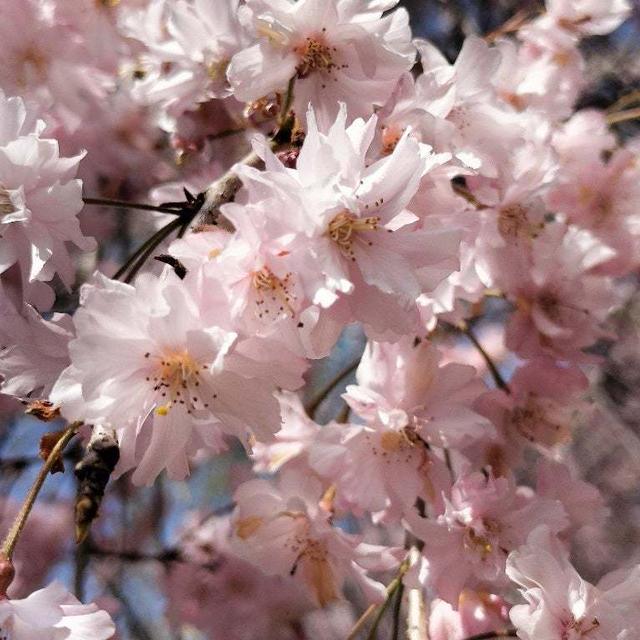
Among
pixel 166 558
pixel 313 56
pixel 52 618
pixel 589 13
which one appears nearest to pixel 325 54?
pixel 313 56

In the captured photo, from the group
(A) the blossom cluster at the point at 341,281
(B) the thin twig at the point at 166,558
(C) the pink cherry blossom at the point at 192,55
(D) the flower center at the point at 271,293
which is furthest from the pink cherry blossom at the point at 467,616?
(B) the thin twig at the point at 166,558

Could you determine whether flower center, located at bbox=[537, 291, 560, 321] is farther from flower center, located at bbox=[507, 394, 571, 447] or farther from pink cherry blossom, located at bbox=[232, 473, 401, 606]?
pink cherry blossom, located at bbox=[232, 473, 401, 606]

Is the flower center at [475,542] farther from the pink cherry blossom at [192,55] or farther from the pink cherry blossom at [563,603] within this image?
the pink cherry blossom at [192,55]

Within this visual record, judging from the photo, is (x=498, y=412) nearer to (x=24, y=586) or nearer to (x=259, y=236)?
(x=259, y=236)

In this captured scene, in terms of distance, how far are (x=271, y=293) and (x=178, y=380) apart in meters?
0.16

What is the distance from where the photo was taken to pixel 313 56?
115 centimetres

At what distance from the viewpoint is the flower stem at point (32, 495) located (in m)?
0.91

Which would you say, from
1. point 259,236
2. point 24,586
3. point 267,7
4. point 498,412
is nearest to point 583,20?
point 498,412

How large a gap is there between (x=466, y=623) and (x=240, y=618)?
121cm

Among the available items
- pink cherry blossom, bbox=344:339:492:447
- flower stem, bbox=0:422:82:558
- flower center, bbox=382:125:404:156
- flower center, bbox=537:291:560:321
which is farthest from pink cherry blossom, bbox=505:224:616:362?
flower stem, bbox=0:422:82:558

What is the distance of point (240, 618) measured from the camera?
2.39 m

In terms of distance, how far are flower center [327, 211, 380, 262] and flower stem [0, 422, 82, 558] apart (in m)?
0.39

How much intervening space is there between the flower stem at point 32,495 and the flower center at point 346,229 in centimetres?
39

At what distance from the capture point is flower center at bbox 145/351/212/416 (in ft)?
3.10
